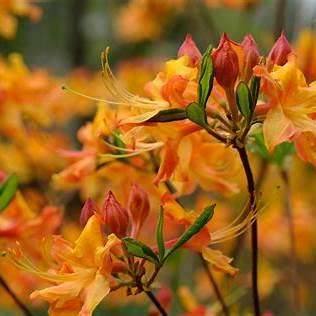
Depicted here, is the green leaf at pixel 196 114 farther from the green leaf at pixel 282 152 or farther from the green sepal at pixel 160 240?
the green leaf at pixel 282 152

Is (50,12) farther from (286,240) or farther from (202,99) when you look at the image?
(202,99)

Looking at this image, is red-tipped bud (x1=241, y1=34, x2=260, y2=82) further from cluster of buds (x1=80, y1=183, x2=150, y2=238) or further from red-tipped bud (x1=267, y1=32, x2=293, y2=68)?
cluster of buds (x1=80, y1=183, x2=150, y2=238)

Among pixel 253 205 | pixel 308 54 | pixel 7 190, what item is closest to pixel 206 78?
pixel 253 205

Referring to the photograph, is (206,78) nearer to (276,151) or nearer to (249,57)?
(249,57)

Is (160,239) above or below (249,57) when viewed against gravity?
below

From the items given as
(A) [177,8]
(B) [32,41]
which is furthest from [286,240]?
(B) [32,41]

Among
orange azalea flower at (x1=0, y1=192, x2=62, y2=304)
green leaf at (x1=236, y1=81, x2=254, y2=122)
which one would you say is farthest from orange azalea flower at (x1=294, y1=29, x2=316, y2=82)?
green leaf at (x1=236, y1=81, x2=254, y2=122)
